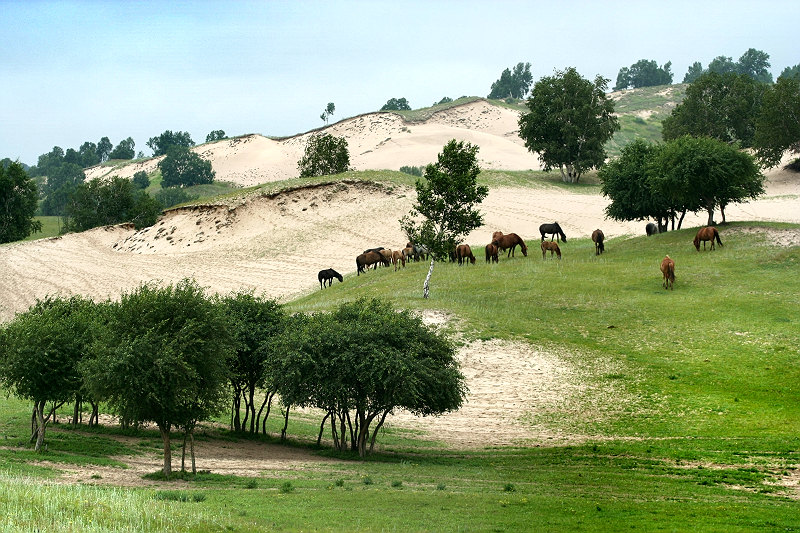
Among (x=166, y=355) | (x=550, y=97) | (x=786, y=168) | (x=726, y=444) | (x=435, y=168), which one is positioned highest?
(x=550, y=97)

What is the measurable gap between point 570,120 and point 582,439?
262 feet

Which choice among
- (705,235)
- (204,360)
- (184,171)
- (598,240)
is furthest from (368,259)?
(184,171)

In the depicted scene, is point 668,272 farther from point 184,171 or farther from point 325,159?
point 184,171

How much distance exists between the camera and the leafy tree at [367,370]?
29281 mm

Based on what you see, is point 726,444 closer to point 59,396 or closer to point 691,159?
point 59,396

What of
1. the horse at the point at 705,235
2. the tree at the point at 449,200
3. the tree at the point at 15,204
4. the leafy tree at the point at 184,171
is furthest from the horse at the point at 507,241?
the leafy tree at the point at 184,171

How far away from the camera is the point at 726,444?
2806 centimetres

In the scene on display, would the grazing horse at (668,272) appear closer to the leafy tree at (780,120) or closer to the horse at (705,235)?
the horse at (705,235)

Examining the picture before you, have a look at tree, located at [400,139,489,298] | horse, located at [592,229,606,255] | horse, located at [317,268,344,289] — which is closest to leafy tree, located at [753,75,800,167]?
horse, located at [592,229,606,255]

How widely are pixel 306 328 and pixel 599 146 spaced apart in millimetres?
83230

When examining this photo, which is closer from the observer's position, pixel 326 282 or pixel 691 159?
pixel 691 159

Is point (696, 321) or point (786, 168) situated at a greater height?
point (786, 168)

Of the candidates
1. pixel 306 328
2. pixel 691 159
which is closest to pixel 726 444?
pixel 306 328

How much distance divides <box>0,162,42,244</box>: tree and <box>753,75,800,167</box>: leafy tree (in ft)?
308
